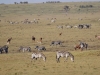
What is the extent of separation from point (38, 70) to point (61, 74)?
6.48 feet

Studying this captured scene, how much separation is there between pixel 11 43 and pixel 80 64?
1762 centimetres

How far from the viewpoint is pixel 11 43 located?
1484 inches

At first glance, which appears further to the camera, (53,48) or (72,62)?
(53,48)

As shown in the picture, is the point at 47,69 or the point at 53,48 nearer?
the point at 47,69

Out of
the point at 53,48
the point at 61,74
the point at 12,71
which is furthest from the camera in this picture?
the point at 53,48

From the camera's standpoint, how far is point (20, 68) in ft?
67.5

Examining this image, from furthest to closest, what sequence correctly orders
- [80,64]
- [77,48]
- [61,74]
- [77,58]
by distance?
[77,48] < [77,58] < [80,64] < [61,74]

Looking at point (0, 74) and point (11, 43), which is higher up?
point (11, 43)

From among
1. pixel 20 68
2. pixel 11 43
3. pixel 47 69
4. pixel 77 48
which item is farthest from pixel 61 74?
pixel 11 43

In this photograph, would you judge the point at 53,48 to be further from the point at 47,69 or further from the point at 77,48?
the point at 47,69

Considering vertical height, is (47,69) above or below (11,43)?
below

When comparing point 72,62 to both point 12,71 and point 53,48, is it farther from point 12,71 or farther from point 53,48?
point 53,48

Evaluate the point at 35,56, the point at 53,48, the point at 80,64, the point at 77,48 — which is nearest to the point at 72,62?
the point at 80,64

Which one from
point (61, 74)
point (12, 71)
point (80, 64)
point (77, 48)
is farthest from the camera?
point (77, 48)
